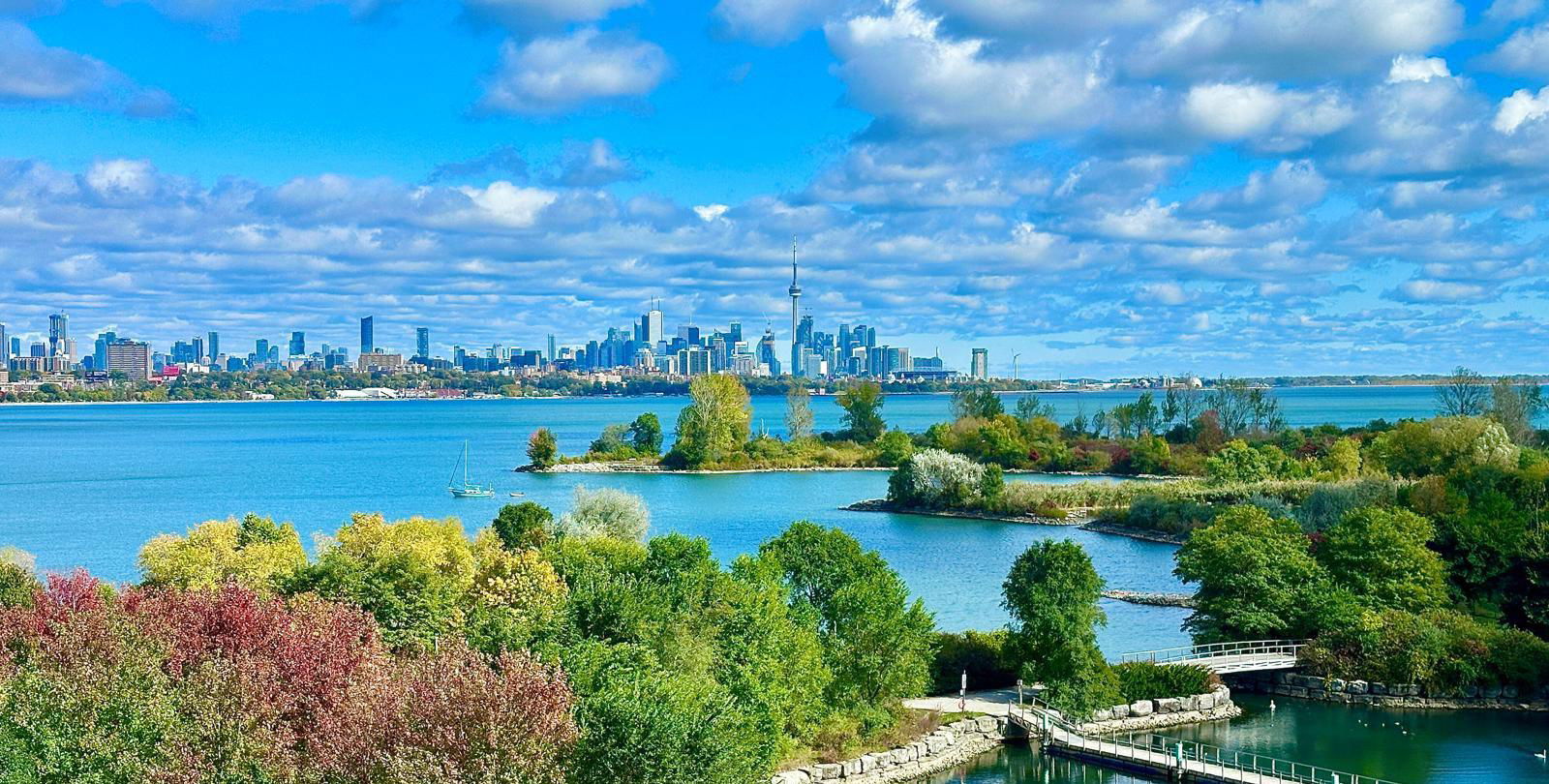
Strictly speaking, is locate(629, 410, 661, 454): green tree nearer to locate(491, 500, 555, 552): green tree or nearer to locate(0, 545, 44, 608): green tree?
locate(491, 500, 555, 552): green tree

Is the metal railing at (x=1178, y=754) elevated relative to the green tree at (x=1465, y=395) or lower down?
lower down

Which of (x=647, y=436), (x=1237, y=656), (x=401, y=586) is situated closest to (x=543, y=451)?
(x=647, y=436)

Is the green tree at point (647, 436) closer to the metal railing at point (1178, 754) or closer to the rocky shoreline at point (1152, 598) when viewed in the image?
the rocky shoreline at point (1152, 598)

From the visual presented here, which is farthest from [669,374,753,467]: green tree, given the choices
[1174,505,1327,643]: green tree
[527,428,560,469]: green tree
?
[1174,505,1327,643]: green tree

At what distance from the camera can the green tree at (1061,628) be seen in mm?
31609

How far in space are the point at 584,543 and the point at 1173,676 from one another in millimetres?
14856

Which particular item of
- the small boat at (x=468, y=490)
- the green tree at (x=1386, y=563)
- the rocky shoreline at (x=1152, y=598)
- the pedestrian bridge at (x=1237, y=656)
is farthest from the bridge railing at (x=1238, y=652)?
the small boat at (x=468, y=490)

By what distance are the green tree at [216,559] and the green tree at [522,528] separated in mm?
6284

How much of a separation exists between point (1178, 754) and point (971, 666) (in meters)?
6.69

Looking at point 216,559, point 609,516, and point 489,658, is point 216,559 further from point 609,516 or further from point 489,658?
point 609,516

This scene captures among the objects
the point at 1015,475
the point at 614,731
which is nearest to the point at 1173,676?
the point at 614,731

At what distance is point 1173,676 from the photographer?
33406mm

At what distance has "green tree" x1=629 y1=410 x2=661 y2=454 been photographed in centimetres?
10606

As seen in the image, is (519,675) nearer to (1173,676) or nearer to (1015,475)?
(1173,676)
